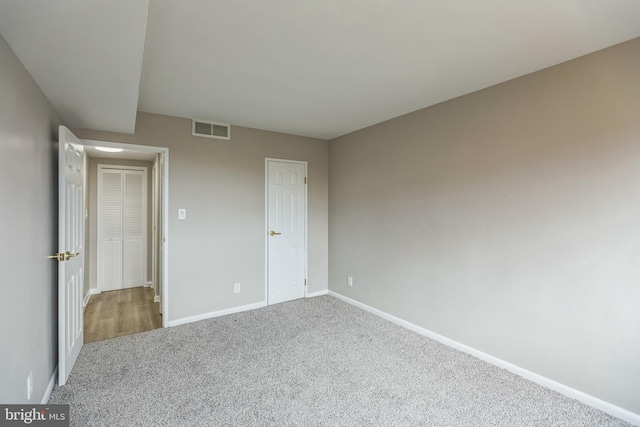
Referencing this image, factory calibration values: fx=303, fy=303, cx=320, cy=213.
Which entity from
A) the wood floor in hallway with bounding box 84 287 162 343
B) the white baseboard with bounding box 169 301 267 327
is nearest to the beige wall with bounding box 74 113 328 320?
the white baseboard with bounding box 169 301 267 327

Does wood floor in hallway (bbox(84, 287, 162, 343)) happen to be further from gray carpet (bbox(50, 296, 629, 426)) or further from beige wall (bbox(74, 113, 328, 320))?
beige wall (bbox(74, 113, 328, 320))

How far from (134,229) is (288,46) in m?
4.47

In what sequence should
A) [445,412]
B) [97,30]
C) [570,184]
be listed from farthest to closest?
[570,184] → [445,412] → [97,30]

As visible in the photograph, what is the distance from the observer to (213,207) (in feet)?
12.2

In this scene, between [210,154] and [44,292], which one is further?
[210,154]

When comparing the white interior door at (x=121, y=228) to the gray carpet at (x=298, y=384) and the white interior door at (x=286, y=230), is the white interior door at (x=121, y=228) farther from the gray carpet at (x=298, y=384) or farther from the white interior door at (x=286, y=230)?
the white interior door at (x=286, y=230)

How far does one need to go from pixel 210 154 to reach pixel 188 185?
46 centimetres

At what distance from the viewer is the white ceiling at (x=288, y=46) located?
58.1 inches

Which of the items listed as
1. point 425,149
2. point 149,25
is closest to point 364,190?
point 425,149

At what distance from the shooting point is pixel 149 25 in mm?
1739

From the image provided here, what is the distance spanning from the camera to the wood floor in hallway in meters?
3.32

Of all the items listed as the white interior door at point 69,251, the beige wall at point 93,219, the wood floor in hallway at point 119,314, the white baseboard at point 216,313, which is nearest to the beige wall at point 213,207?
the white baseboard at point 216,313

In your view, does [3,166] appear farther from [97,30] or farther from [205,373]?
[205,373]

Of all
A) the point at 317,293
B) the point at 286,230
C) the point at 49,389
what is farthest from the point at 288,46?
the point at 317,293
